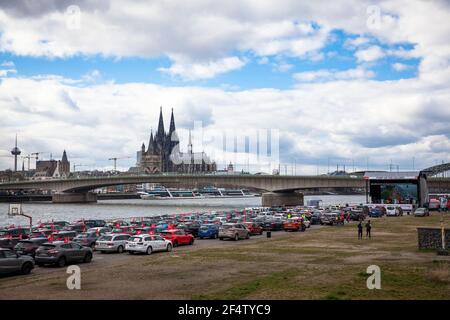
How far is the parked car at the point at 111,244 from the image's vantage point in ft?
116

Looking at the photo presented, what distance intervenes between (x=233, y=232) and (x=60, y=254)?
1913cm

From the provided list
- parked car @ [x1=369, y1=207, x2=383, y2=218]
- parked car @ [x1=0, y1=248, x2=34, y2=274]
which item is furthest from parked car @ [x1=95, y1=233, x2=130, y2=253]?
parked car @ [x1=369, y1=207, x2=383, y2=218]

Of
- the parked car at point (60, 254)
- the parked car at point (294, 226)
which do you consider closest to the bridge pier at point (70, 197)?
the parked car at point (294, 226)

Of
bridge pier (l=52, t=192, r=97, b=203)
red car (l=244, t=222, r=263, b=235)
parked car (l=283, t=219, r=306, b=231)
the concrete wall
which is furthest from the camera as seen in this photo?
bridge pier (l=52, t=192, r=97, b=203)

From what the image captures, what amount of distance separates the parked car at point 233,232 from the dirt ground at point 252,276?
984 centimetres

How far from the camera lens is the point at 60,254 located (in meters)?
27.9

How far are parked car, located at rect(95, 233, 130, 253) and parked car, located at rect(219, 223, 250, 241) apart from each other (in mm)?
11031

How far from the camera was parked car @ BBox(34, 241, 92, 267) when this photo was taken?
1081 inches

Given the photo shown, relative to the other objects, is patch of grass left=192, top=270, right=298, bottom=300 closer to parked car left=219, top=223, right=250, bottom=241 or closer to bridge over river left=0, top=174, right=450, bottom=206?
parked car left=219, top=223, right=250, bottom=241

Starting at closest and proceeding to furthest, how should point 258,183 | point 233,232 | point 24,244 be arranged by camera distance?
point 24,244 → point 233,232 → point 258,183

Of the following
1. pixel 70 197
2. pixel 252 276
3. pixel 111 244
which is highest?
pixel 70 197

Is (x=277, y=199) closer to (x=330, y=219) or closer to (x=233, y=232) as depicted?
(x=330, y=219)

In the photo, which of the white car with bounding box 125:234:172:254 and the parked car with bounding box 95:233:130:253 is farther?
the parked car with bounding box 95:233:130:253

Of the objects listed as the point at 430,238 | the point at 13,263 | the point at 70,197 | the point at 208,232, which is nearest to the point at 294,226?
the point at 208,232
